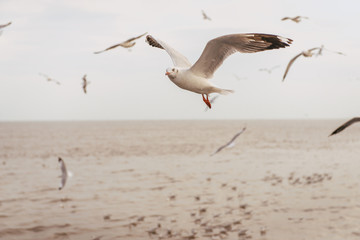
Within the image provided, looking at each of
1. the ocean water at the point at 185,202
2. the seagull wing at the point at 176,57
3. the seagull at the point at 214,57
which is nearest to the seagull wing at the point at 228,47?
the seagull at the point at 214,57

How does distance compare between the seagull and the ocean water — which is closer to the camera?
the seagull

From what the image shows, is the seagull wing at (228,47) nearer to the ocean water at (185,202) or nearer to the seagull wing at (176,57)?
the seagull wing at (176,57)

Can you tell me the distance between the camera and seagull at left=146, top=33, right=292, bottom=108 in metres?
2.41

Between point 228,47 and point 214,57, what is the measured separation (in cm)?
12

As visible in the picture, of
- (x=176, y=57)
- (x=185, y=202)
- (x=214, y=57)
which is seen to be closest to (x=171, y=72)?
(x=214, y=57)

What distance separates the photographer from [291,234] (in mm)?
20844

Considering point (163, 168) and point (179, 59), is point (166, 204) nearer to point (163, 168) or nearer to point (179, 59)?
point (163, 168)

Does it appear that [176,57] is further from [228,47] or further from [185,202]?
[185,202]

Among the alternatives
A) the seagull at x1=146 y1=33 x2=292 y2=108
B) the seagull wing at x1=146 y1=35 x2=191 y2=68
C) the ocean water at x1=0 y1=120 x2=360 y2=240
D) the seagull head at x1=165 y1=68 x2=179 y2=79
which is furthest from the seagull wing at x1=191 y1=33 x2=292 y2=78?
the ocean water at x1=0 y1=120 x2=360 y2=240

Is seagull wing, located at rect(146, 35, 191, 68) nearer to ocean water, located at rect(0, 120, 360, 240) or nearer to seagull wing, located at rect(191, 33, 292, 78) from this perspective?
seagull wing, located at rect(191, 33, 292, 78)

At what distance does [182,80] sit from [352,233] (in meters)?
20.5

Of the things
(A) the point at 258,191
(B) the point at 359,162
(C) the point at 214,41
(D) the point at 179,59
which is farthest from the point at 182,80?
(B) the point at 359,162

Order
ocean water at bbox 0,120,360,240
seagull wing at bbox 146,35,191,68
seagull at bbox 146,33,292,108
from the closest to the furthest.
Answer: seagull at bbox 146,33,292,108, seagull wing at bbox 146,35,191,68, ocean water at bbox 0,120,360,240

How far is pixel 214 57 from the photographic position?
9.57 ft
